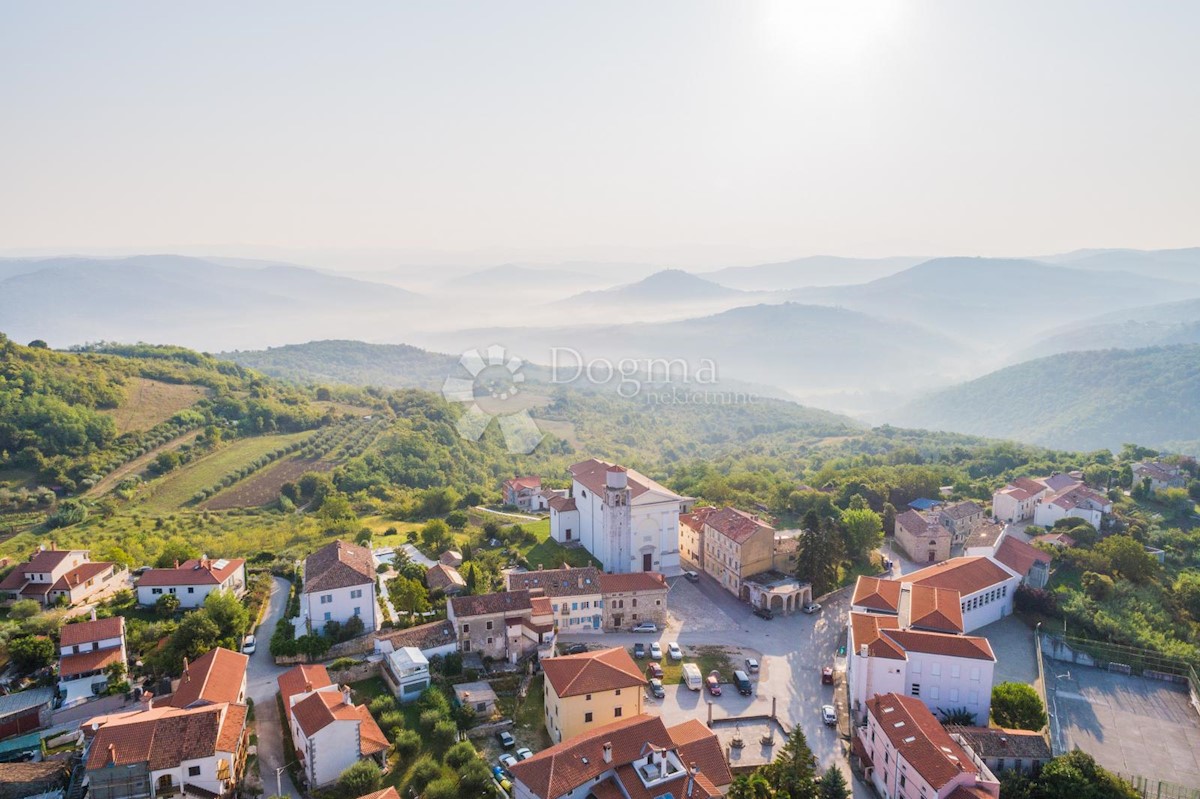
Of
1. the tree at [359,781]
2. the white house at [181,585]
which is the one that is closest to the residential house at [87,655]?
the white house at [181,585]

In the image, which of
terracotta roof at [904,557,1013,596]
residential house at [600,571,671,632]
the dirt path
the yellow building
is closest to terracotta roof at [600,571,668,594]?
residential house at [600,571,671,632]

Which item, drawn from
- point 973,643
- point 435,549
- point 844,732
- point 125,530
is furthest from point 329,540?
point 973,643

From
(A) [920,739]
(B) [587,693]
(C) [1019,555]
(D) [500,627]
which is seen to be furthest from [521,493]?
(A) [920,739]

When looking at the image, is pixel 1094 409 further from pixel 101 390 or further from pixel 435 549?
pixel 101 390

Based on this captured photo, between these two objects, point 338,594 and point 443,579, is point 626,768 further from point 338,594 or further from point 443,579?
point 443,579

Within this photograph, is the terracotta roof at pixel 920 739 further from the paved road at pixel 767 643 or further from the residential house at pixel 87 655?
the residential house at pixel 87 655

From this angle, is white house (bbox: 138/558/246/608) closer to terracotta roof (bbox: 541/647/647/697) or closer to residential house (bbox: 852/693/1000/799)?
terracotta roof (bbox: 541/647/647/697)
